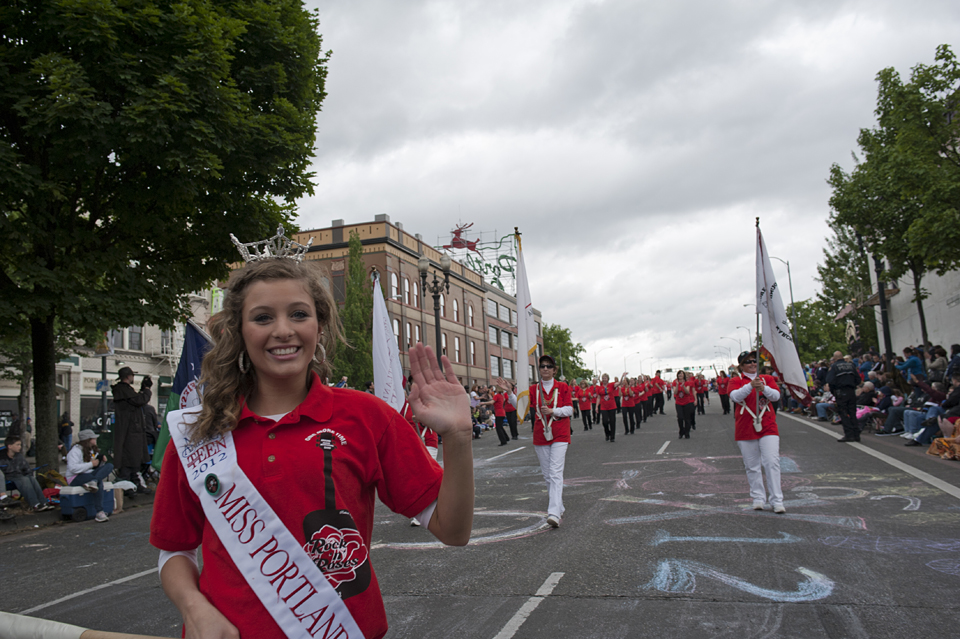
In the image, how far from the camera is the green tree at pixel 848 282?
42.2m

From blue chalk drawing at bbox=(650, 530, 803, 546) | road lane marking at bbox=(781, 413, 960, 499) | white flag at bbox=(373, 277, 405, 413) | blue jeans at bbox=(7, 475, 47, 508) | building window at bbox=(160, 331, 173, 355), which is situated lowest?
blue chalk drawing at bbox=(650, 530, 803, 546)

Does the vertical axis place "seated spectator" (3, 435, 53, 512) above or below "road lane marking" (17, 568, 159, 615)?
above

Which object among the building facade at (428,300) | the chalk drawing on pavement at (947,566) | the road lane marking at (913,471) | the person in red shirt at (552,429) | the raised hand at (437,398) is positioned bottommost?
the chalk drawing on pavement at (947,566)

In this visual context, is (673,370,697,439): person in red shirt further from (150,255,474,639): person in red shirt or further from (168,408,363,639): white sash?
(168,408,363,639): white sash

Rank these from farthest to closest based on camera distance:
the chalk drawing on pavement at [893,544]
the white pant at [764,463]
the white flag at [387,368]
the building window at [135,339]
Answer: the building window at [135,339]
the white flag at [387,368]
the white pant at [764,463]
the chalk drawing on pavement at [893,544]

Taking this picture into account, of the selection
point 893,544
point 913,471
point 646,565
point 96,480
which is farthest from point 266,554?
point 913,471

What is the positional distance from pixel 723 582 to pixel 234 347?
4613 millimetres

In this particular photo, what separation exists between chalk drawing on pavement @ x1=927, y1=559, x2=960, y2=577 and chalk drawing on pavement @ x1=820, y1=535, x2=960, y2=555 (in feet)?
0.98

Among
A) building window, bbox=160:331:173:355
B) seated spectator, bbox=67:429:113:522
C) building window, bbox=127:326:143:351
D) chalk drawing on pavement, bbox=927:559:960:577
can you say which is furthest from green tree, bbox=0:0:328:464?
building window, bbox=160:331:173:355

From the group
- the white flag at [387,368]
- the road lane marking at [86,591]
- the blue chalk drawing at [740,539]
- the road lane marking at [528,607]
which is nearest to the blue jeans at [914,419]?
the blue chalk drawing at [740,539]

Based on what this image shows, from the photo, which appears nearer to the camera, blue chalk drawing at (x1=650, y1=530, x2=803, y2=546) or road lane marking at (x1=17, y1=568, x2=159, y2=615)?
road lane marking at (x1=17, y1=568, x2=159, y2=615)

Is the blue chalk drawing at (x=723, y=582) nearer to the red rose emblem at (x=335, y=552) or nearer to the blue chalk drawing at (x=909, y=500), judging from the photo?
the blue chalk drawing at (x=909, y=500)

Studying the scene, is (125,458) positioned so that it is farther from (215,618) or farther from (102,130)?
(215,618)

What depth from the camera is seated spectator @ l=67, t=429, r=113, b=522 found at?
35.4ft
